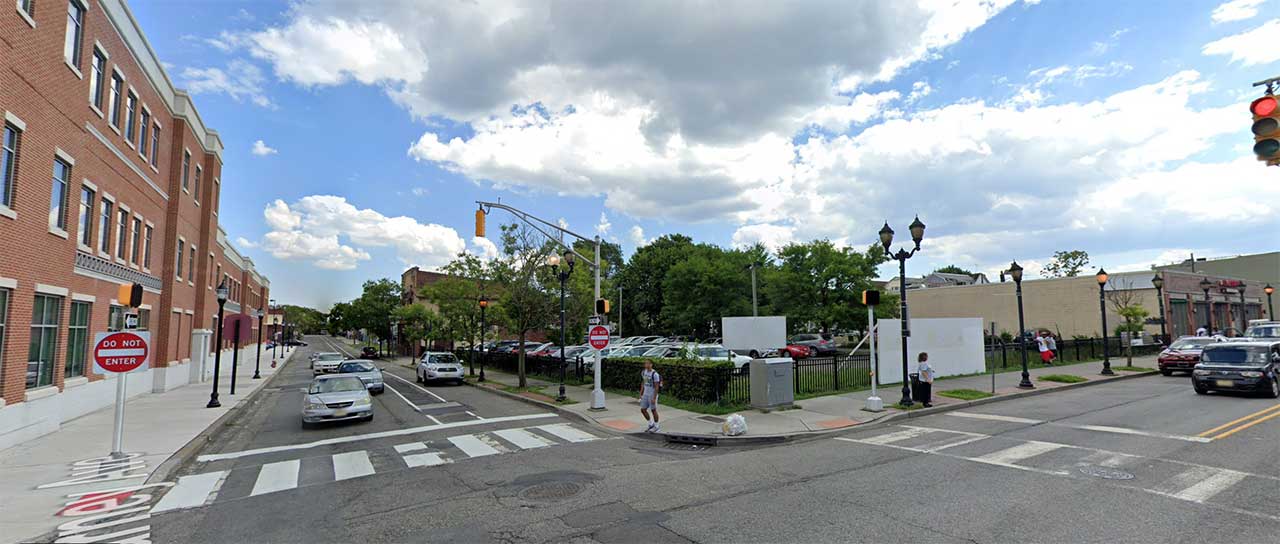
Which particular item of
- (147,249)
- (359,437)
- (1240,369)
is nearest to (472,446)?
(359,437)

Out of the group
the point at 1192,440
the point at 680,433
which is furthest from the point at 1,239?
the point at 1192,440

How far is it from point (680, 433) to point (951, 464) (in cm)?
530

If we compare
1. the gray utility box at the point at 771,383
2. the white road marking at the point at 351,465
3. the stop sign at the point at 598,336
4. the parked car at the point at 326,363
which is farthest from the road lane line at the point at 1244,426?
the parked car at the point at 326,363

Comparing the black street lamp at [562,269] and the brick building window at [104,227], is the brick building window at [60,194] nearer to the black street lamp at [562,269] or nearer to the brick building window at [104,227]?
the brick building window at [104,227]

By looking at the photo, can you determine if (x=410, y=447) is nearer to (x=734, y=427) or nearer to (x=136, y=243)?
→ (x=734, y=427)

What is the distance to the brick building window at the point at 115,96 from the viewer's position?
60.8 ft

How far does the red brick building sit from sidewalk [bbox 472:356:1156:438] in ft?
41.8

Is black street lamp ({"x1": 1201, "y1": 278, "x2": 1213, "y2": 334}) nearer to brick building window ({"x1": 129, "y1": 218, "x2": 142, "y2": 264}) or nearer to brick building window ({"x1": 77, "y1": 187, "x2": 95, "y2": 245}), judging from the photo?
brick building window ({"x1": 77, "y1": 187, "x2": 95, "y2": 245})

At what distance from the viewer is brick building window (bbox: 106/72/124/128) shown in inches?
730

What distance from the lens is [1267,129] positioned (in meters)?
7.09

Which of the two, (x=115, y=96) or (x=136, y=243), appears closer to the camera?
(x=115, y=96)

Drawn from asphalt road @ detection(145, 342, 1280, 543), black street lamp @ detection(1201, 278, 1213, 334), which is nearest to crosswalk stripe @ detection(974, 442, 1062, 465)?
asphalt road @ detection(145, 342, 1280, 543)

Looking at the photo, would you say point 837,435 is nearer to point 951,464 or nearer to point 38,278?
point 951,464

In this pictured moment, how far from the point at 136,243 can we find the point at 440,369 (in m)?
12.3
